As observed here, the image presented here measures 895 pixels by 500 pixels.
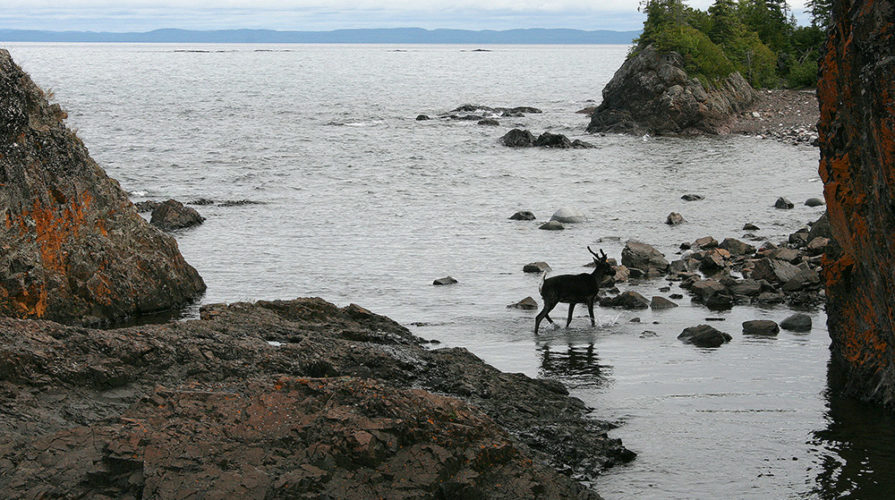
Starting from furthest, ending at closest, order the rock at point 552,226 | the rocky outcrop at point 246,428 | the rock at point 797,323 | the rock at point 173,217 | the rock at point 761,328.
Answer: the rock at point 552,226 < the rock at point 173,217 < the rock at point 797,323 < the rock at point 761,328 < the rocky outcrop at point 246,428

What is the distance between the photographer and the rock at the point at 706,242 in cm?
2106

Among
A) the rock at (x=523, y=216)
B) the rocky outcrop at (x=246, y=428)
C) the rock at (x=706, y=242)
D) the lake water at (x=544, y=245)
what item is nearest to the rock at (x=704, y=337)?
the lake water at (x=544, y=245)

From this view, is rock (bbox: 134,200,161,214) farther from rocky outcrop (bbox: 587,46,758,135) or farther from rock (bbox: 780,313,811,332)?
rocky outcrop (bbox: 587,46,758,135)

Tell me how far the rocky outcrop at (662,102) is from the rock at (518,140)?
22.7ft

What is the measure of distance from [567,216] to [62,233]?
49.7ft

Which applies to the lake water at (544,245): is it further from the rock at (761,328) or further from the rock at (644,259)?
the rock at (644,259)

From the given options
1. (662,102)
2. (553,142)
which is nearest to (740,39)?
(662,102)

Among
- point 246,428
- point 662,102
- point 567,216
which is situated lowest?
point 567,216

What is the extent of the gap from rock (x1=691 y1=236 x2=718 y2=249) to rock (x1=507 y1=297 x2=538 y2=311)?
21.8 feet

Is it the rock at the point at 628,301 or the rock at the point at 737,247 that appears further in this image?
the rock at the point at 737,247

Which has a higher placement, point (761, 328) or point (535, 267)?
point (761, 328)

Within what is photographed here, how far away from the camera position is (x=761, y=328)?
1415 cm

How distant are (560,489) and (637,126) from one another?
4486cm

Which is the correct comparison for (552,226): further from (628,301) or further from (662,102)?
(662,102)
